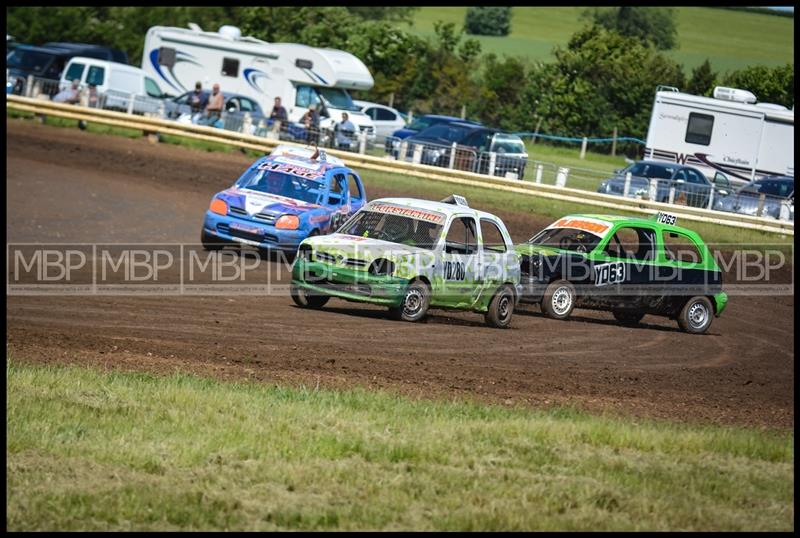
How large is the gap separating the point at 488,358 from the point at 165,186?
16.1m

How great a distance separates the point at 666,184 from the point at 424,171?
6.01 metres

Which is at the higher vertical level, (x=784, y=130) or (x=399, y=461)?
(x=784, y=130)

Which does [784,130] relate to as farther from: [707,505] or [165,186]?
[707,505]

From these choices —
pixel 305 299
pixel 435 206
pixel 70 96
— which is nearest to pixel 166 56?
pixel 70 96

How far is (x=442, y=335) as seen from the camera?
46.5 feet

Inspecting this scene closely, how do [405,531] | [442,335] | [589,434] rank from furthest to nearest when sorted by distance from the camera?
[442,335] < [589,434] < [405,531]

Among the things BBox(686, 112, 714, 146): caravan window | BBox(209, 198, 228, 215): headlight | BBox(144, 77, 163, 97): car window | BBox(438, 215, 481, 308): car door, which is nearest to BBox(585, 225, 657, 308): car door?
BBox(438, 215, 481, 308): car door

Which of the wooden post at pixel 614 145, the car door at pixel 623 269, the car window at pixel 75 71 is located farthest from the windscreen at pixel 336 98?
the car door at pixel 623 269

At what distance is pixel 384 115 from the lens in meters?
42.9

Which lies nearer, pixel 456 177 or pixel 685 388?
pixel 685 388

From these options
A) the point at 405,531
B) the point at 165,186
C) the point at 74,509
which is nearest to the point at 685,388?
the point at 405,531

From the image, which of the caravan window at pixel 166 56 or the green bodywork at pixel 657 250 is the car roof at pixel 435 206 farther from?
the caravan window at pixel 166 56

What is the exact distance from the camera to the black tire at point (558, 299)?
16.5 m

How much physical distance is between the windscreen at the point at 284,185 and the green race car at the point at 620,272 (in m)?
4.46
